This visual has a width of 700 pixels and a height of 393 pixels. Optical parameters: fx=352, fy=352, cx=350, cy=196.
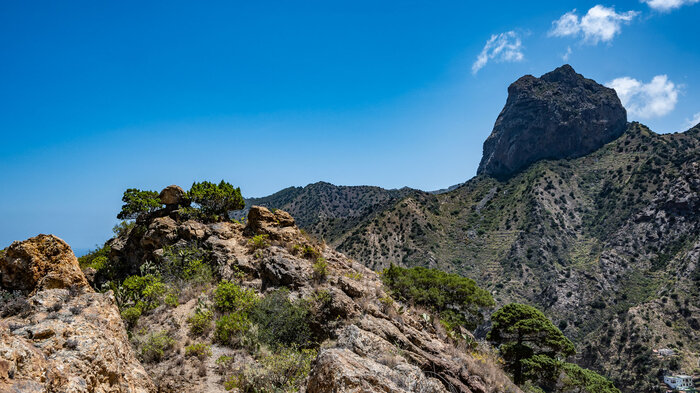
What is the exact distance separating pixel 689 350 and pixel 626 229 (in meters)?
34.6

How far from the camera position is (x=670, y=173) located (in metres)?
80.4

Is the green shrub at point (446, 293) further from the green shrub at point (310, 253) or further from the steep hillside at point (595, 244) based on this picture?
the steep hillside at point (595, 244)

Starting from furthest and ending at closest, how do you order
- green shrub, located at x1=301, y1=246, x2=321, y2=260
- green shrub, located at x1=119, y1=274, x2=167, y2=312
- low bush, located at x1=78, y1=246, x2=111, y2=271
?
low bush, located at x1=78, y1=246, x2=111, y2=271
green shrub, located at x1=301, y1=246, x2=321, y2=260
green shrub, located at x1=119, y1=274, x2=167, y2=312

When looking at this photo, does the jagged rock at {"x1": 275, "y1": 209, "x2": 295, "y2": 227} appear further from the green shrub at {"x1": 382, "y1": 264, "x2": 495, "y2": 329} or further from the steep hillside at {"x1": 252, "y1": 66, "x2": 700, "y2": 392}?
the steep hillside at {"x1": 252, "y1": 66, "x2": 700, "y2": 392}

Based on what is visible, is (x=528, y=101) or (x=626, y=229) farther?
(x=528, y=101)

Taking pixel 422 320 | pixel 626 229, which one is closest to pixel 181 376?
pixel 422 320

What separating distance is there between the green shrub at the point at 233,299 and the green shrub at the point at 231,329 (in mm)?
694

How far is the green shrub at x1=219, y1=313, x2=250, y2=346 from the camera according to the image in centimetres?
949

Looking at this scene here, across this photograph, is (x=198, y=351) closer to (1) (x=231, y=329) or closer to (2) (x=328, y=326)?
(1) (x=231, y=329)

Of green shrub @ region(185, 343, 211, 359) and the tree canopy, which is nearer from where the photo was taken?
green shrub @ region(185, 343, 211, 359)

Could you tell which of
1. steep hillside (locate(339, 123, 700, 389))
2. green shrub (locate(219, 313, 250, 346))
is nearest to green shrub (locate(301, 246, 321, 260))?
green shrub (locate(219, 313, 250, 346))

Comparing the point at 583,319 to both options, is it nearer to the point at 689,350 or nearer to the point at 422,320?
the point at 689,350

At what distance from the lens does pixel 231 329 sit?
9.70 m

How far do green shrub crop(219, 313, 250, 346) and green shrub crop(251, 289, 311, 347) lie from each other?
1.16 feet
